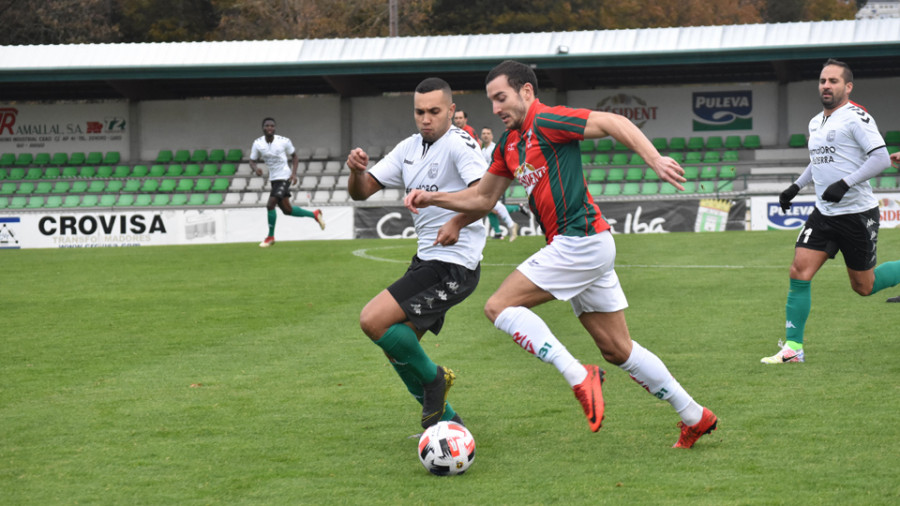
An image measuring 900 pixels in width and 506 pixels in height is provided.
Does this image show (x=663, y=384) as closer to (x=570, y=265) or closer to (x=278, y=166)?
(x=570, y=265)

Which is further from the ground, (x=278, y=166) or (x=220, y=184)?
(x=278, y=166)

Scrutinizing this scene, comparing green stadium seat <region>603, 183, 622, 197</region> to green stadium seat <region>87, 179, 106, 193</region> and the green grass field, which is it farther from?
the green grass field

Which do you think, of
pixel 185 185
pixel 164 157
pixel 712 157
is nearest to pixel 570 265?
pixel 712 157

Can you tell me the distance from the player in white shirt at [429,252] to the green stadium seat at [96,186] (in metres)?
29.5

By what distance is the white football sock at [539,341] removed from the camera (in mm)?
4586

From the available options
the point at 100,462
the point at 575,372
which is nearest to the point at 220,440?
the point at 100,462

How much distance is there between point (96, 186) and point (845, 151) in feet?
98.1

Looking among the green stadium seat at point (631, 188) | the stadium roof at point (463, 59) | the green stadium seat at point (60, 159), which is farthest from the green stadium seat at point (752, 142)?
the green stadium seat at point (60, 159)

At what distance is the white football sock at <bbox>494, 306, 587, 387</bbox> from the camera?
4.59 metres

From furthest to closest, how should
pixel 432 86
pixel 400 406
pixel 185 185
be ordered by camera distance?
1. pixel 185 185
2. pixel 400 406
3. pixel 432 86

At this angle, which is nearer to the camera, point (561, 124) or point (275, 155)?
point (561, 124)

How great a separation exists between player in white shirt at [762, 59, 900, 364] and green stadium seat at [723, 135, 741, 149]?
26.3 metres

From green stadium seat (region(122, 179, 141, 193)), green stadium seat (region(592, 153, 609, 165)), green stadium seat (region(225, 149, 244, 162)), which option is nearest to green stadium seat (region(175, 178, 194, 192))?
green stadium seat (region(122, 179, 141, 193))

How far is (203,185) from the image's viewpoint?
108 ft
